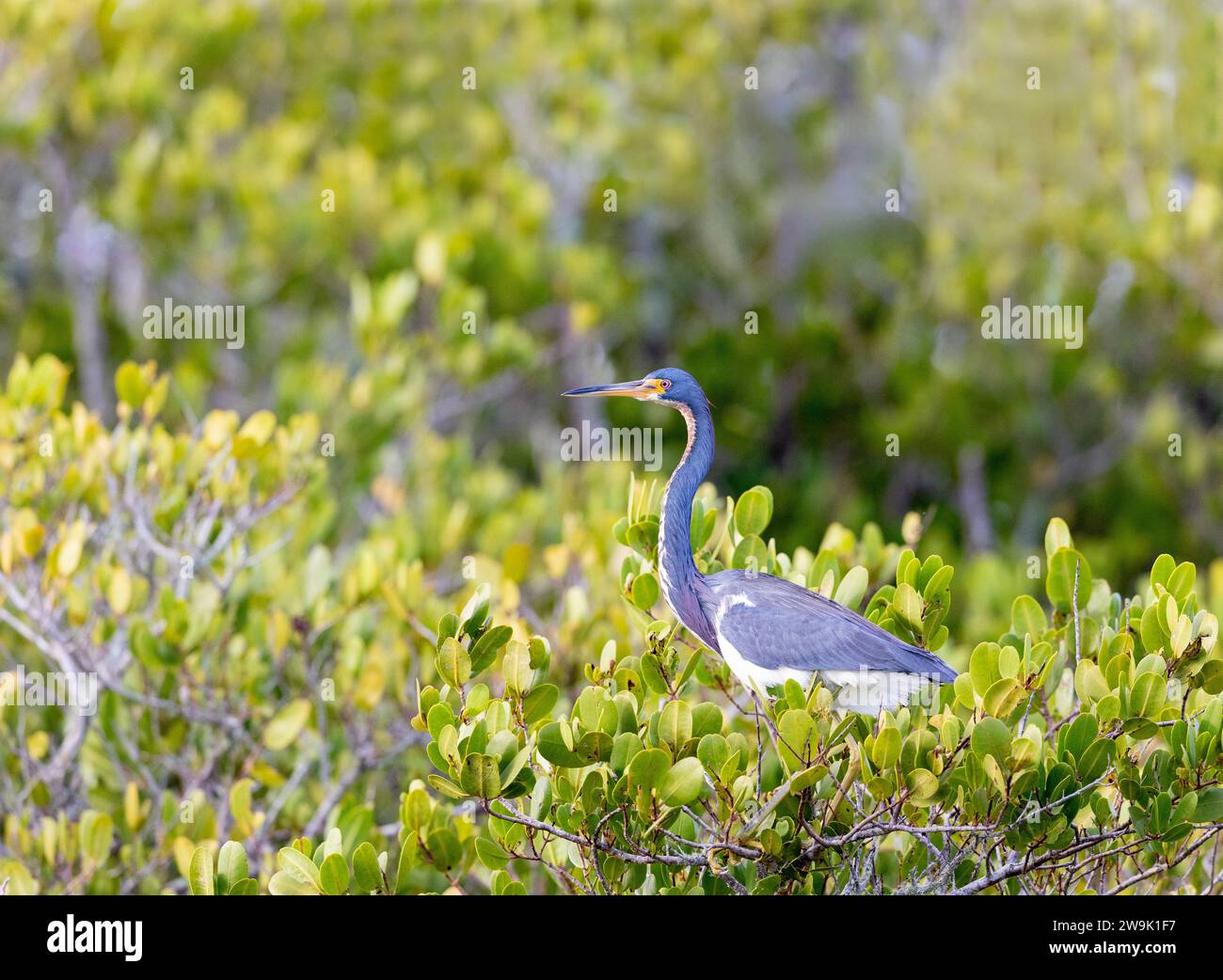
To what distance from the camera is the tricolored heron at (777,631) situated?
159 inches

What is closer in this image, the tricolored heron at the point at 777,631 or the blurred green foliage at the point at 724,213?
the tricolored heron at the point at 777,631

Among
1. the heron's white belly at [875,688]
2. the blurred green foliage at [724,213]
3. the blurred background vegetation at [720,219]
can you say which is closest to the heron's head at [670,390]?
the heron's white belly at [875,688]

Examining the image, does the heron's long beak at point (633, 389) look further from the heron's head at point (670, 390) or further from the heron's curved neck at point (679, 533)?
the heron's curved neck at point (679, 533)

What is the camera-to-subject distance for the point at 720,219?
49.2 feet

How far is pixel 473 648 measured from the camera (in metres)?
3.66

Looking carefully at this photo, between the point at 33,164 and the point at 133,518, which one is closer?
the point at 133,518

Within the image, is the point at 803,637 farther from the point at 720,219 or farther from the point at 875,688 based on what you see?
the point at 720,219

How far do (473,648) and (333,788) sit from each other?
2430 millimetres

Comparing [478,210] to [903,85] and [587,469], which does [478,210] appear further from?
[903,85]

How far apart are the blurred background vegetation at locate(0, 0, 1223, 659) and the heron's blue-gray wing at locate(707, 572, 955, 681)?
6.30 meters

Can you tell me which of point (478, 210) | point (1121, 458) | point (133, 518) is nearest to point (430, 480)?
point (133, 518)

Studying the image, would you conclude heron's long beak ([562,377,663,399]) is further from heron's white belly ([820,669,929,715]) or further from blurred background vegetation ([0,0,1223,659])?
blurred background vegetation ([0,0,1223,659])

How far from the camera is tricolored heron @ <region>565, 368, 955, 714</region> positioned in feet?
13.2

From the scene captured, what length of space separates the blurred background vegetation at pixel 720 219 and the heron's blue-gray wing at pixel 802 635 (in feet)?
20.7
